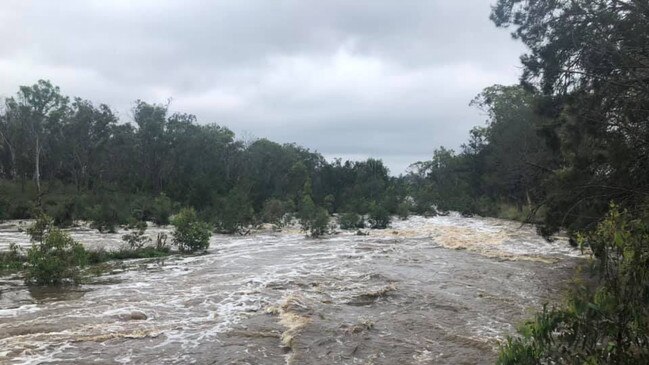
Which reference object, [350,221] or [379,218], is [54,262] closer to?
[350,221]

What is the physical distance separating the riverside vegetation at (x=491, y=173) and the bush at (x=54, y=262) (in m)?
0.04

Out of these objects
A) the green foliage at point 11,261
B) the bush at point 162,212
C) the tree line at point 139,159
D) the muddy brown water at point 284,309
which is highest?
the tree line at point 139,159

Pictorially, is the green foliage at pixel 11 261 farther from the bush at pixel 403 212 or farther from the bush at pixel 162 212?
the bush at pixel 403 212

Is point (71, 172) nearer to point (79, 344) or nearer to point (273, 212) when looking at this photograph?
point (273, 212)

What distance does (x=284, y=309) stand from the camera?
11766 mm

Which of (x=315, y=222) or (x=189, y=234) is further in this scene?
(x=315, y=222)

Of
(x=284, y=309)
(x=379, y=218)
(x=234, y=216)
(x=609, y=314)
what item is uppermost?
(x=234, y=216)

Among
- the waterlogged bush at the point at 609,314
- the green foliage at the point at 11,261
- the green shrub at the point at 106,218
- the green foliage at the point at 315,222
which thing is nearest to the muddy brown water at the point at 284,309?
the waterlogged bush at the point at 609,314

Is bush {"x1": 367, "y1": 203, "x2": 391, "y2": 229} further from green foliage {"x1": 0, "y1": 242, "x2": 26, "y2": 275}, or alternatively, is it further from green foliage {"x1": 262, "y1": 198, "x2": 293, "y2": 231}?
green foliage {"x1": 0, "y1": 242, "x2": 26, "y2": 275}

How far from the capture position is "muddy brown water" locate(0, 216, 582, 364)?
888 cm

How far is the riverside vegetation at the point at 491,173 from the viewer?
4098 millimetres

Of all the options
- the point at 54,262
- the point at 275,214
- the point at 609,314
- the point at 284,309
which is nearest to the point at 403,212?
the point at 275,214

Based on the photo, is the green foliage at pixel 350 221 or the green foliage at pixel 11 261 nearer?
the green foliage at pixel 11 261

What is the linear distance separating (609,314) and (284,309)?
8.67 metres
